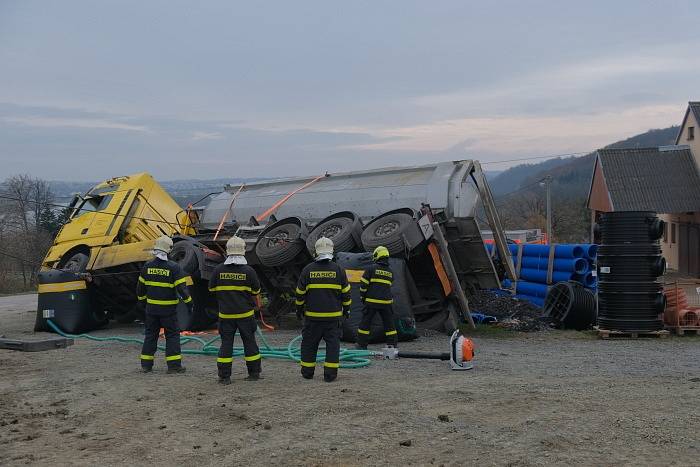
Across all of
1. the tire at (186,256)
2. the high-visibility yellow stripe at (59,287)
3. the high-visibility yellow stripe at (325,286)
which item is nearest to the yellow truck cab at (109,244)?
the high-visibility yellow stripe at (59,287)

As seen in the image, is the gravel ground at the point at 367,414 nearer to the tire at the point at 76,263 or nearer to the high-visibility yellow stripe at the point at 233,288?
the high-visibility yellow stripe at the point at 233,288

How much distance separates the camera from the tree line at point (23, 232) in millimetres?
30938

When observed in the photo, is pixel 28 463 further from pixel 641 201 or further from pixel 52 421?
pixel 641 201

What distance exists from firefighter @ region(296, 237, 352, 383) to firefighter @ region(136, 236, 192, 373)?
168 centimetres

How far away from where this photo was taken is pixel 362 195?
14.1 m

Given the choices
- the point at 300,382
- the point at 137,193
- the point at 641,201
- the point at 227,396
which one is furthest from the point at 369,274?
the point at 641,201

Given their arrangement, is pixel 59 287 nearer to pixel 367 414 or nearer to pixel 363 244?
pixel 363 244

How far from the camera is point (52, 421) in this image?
666cm

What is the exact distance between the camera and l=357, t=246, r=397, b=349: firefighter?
1030 centimetres

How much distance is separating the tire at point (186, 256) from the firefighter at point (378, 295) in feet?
12.7

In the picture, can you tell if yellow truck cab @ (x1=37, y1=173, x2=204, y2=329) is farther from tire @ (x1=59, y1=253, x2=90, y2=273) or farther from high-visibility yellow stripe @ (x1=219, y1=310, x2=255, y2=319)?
high-visibility yellow stripe @ (x1=219, y1=310, x2=255, y2=319)

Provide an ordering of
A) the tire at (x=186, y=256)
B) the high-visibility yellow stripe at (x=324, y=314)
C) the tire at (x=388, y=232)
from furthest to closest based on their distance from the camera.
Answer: the tire at (x=186, y=256), the tire at (x=388, y=232), the high-visibility yellow stripe at (x=324, y=314)

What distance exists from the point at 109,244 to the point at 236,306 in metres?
6.85

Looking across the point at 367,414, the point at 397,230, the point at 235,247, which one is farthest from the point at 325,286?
the point at 397,230
